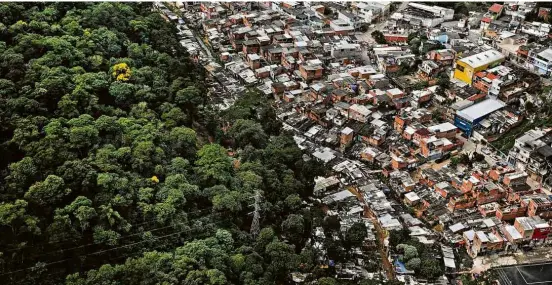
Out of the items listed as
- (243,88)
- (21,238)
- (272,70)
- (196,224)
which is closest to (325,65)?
(272,70)

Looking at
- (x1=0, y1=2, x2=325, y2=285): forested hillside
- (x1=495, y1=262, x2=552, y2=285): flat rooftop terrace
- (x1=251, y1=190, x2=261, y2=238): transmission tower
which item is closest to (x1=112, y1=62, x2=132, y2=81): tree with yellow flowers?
(x1=0, y1=2, x2=325, y2=285): forested hillside

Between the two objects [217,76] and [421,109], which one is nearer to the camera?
[421,109]

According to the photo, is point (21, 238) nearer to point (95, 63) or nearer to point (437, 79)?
point (95, 63)

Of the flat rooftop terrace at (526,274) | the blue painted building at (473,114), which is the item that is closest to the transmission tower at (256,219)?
the flat rooftop terrace at (526,274)

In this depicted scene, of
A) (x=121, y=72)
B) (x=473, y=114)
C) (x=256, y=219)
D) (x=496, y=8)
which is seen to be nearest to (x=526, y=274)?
(x=473, y=114)

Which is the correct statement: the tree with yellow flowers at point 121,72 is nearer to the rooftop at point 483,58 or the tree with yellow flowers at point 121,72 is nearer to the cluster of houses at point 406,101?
the cluster of houses at point 406,101
